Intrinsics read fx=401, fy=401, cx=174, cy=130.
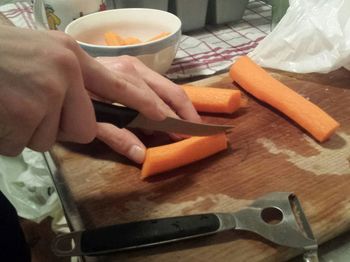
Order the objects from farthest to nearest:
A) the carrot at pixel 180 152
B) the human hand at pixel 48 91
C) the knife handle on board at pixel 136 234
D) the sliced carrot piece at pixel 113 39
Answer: the sliced carrot piece at pixel 113 39 → the carrot at pixel 180 152 → the knife handle on board at pixel 136 234 → the human hand at pixel 48 91

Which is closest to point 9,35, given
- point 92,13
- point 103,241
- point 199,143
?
point 103,241

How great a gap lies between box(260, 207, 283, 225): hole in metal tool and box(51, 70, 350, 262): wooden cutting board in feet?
0.13

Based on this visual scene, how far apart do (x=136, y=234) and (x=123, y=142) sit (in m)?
0.21

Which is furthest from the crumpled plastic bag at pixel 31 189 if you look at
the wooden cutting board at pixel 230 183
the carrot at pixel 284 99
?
the carrot at pixel 284 99

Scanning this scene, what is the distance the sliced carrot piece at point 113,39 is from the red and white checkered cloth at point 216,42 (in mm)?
145

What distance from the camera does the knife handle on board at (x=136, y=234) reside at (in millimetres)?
530

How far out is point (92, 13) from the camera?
3.37 ft

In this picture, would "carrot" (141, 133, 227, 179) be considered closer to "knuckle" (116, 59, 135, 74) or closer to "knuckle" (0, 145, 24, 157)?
"knuckle" (116, 59, 135, 74)

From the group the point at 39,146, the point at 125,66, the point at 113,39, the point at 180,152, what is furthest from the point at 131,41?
the point at 39,146

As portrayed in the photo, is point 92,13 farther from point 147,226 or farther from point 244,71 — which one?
point 147,226

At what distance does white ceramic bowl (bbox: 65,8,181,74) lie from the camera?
863mm

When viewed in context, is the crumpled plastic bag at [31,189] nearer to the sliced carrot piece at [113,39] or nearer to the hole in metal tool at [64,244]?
the sliced carrot piece at [113,39]

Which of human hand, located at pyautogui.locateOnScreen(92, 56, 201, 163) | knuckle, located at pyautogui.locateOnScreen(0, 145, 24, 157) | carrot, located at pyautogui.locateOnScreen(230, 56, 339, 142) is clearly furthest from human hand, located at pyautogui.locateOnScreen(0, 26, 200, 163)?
carrot, located at pyautogui.locateOnScreen(230, 56, 339, 142)

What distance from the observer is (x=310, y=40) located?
95cm
